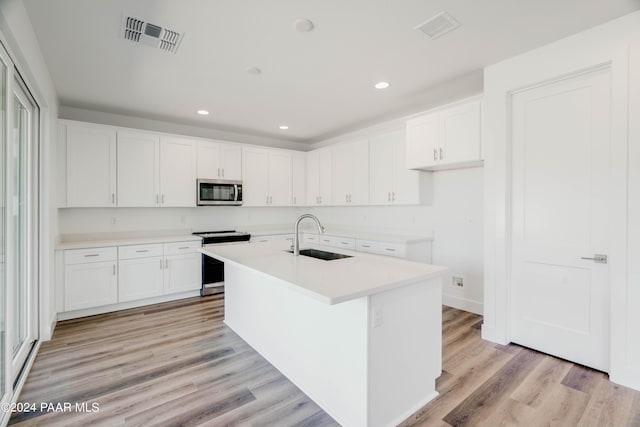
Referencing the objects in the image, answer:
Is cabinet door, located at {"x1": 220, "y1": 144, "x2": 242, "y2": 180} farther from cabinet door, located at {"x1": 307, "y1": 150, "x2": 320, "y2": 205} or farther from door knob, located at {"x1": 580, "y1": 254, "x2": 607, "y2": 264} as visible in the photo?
door knob, located at {"x1": 580, "y1": 254, "x2": 607, "y2": 264}

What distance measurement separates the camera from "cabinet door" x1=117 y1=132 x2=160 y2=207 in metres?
4.12

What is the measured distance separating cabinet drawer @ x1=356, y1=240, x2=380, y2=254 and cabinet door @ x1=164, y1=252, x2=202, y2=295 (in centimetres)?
233

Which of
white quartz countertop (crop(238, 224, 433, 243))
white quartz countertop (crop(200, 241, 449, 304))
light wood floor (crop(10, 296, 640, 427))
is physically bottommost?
light wood floor (crop(10, 296, 640, 427))

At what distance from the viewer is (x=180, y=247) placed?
429cm

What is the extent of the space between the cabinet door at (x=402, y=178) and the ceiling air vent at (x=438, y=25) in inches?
77.5

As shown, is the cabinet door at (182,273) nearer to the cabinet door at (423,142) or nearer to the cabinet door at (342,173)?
the cabinet door at (342,173)

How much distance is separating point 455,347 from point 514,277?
856 mm

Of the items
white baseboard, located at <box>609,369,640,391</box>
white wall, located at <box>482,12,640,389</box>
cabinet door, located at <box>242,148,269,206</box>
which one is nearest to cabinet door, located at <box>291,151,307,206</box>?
cabinet door, located at <box>242,148,269,206</box>

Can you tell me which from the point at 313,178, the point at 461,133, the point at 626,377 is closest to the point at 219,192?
the point at 313,178

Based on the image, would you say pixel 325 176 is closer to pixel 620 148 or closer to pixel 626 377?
pixel 620 148

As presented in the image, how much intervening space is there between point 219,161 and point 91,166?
1.67 metres

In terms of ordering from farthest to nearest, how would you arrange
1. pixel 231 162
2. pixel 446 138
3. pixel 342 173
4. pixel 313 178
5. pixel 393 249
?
pixel 313 178, pixel 342 173, pixel 231 162, pixel 393 249, pixel 446 138

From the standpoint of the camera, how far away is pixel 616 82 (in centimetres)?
224

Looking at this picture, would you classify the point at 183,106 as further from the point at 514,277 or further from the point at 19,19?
the point at 514,277
